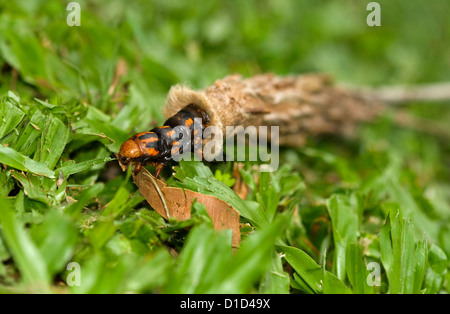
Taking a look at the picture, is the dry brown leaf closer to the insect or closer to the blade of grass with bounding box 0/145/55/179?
the insect

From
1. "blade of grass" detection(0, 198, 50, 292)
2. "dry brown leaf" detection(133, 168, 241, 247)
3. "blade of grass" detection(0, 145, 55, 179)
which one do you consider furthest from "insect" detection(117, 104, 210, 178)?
"blade of grass" detection(0, 198, 50, 292)

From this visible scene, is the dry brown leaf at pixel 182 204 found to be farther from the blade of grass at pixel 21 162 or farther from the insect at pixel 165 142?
A: the blade of grass at pixel 21 162

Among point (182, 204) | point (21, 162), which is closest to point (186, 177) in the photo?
point (182, 204)

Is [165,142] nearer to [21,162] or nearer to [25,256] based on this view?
[21,162]

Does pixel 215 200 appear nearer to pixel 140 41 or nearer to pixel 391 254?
pixel 391 254
